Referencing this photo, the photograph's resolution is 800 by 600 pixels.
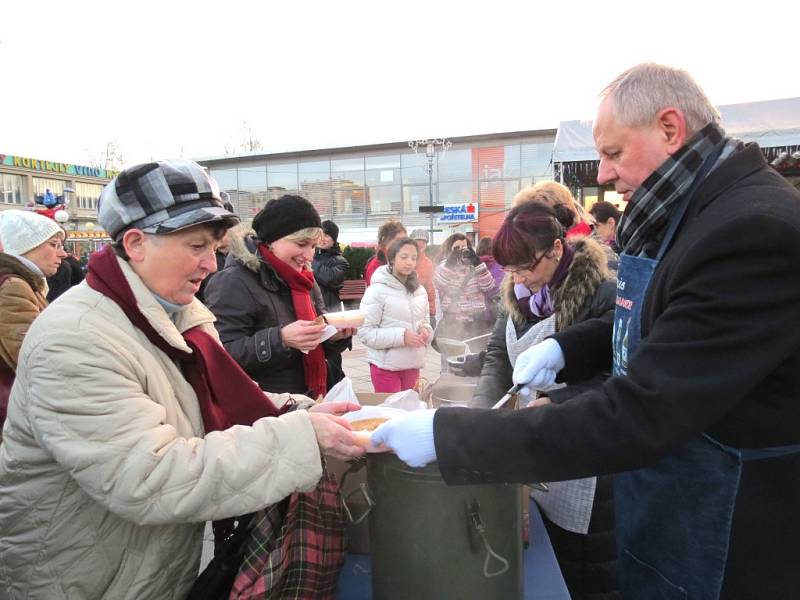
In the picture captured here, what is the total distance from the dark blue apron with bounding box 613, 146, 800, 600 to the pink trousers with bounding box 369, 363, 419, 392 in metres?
3.10

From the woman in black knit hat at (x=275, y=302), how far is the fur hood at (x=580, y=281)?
1153mm

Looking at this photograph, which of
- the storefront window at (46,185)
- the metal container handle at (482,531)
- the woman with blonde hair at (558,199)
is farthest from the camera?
Answer: the storefront window at (46,185)

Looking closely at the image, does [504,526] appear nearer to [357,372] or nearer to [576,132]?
[357,372]

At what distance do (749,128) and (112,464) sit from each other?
8439mm

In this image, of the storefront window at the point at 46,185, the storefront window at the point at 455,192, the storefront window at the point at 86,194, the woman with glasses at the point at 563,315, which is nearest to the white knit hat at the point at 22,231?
the woman with glasses at the point at 563,315

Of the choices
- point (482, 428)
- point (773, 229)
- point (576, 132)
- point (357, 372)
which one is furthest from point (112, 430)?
point (576, 132)

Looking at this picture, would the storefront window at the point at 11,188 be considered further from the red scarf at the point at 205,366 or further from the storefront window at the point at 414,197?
the red scarf at the point at 205,366

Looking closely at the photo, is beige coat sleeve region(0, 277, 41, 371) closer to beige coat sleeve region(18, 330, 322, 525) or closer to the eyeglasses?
beige coat sleeve region(18, 330, 322, 525)

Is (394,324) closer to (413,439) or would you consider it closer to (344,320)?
(344,320)

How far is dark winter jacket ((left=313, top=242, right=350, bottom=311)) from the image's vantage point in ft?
18.3

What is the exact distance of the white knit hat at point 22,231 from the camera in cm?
366

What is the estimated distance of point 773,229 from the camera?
102 centimetres

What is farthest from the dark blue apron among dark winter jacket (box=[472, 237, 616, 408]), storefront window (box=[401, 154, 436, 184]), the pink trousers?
storefront window (box=[401, 154, 436, 184])

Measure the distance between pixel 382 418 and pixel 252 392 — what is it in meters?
0.44
